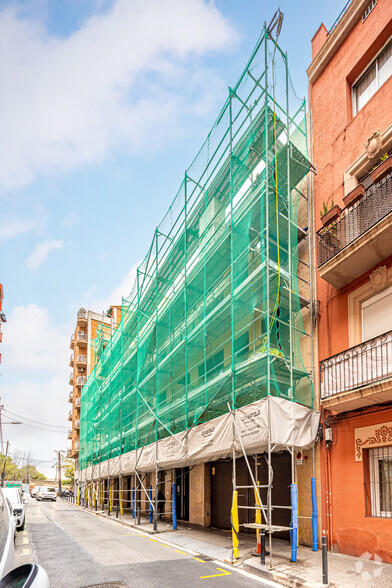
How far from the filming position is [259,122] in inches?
561

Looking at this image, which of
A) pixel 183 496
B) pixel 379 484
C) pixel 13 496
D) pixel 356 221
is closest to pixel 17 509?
pixel 13 496

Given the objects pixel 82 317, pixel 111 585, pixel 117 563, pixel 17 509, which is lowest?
pixel 17 509

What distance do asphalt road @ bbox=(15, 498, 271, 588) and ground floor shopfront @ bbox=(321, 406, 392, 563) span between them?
2.75 metres

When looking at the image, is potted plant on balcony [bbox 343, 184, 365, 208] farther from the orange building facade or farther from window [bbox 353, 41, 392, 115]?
window [bbox 353, 41, 392, 115]

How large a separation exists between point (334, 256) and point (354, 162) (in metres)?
3.06

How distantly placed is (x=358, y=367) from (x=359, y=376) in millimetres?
212

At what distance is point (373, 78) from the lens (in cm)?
1314

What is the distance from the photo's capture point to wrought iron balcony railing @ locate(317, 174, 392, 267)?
10.7 m

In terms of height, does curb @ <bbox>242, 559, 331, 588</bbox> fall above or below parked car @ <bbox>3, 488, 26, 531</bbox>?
above

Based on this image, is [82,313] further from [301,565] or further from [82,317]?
[301,565]

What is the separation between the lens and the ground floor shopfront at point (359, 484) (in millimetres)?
9914

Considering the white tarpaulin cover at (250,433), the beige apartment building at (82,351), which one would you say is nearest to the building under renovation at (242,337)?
the white tarpaulin cover at (250,433)

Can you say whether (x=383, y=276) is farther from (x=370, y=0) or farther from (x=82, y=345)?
(x=82, y=345)

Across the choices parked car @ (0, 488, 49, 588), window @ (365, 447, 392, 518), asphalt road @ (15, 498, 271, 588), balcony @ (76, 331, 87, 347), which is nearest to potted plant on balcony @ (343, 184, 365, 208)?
window @ (365, 447, 392, 518)
